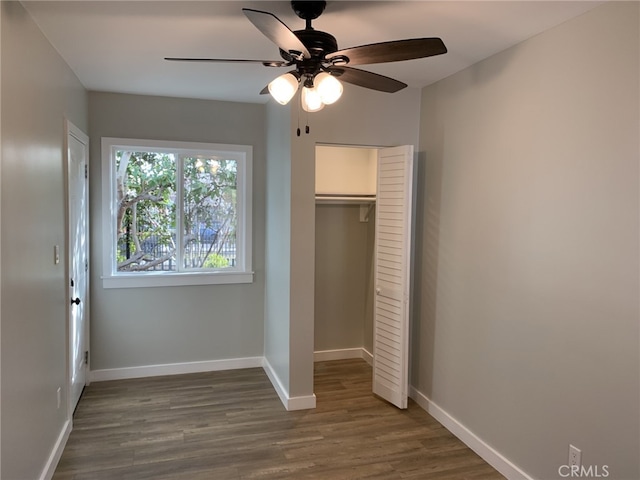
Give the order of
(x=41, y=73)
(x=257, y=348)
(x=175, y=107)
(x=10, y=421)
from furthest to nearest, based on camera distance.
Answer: (x=257, y=348), (x=175, y=107), (x=41, y=73), (x=10, y=421)

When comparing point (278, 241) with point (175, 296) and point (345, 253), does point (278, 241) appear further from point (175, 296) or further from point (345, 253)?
point (175, 296)

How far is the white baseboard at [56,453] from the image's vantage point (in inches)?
98.6

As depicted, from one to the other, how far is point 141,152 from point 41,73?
1579 mm

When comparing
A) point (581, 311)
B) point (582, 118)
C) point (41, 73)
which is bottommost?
point (581, 311)

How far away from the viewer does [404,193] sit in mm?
3344

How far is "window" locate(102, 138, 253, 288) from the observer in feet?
13.1

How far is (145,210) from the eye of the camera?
410 cm

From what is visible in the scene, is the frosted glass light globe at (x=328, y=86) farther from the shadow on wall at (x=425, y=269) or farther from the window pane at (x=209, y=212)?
→ the window pane at (x=209, y=212)

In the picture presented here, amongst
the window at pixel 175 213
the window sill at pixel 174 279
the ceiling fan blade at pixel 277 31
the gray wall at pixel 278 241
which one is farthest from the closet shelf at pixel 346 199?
the ceiling fan blade at pixel 277 31

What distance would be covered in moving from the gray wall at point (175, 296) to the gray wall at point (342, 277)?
599mm

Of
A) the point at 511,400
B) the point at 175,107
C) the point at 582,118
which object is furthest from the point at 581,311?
the point at 175,107

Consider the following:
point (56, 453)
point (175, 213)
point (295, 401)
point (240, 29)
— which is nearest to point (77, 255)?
point (175, 213)

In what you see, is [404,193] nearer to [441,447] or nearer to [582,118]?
[582,118]

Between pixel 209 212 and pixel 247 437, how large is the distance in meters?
2.05
